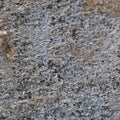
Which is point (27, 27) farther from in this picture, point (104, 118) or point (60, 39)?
point (104, 118)

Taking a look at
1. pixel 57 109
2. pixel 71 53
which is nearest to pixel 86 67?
pixel 71 53

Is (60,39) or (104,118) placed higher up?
(60,39)

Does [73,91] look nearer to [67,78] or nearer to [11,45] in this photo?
[67,78]

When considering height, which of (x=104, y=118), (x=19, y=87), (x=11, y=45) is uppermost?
(x=11, y=45)

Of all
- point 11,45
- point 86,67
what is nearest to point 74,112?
point 86,67

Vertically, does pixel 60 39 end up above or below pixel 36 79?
above
